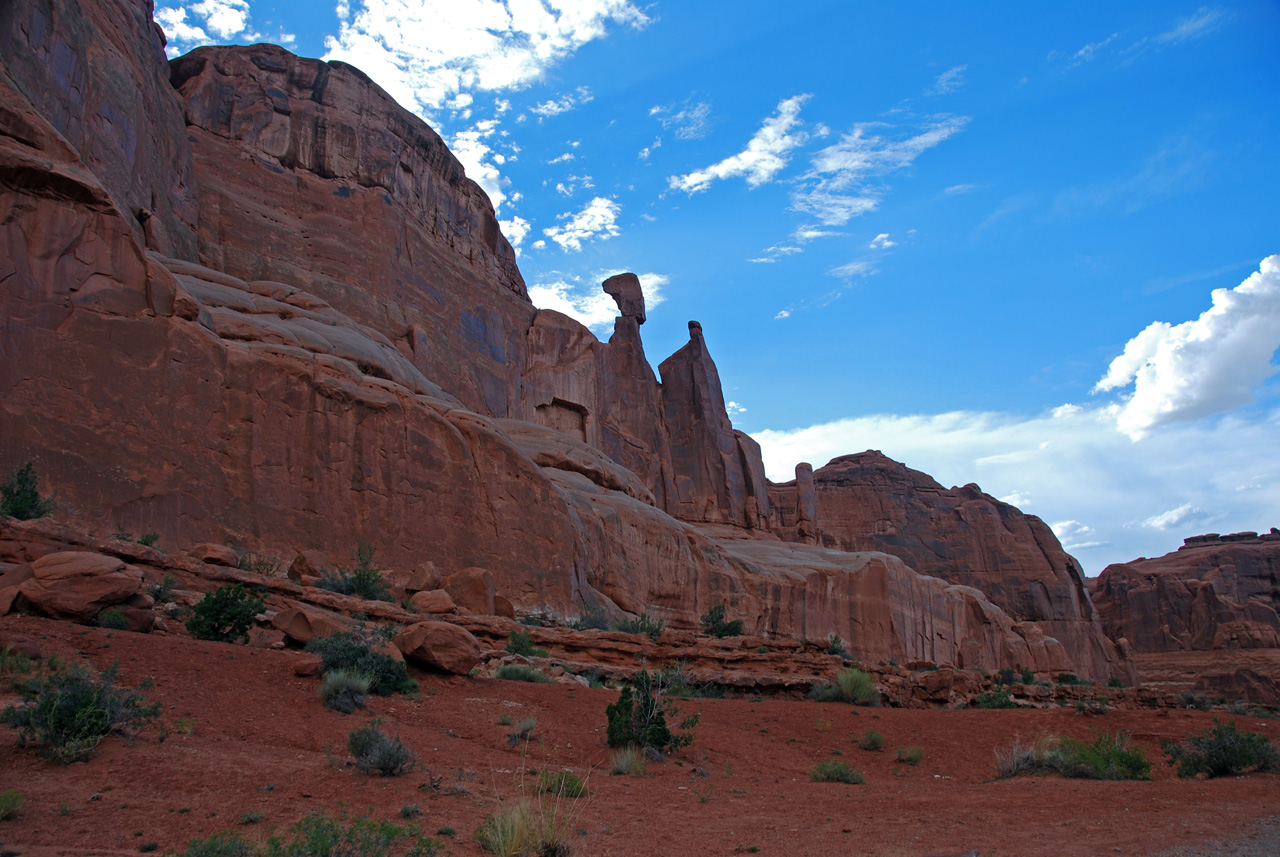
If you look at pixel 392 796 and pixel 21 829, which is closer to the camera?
pixel 21 829

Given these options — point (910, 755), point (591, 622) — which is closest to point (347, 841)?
point (910, 755)

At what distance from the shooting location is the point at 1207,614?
72.5 m

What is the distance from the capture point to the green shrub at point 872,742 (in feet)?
50.1

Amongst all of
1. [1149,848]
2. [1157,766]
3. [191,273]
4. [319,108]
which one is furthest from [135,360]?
[319,108]

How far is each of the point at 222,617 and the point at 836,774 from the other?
9.76 m

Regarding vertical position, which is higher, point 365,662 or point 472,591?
point 472,591

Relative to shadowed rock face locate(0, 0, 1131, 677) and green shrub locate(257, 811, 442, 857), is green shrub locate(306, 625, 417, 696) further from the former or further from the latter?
shadowed rock face locate(0, 0, 1131, 677)

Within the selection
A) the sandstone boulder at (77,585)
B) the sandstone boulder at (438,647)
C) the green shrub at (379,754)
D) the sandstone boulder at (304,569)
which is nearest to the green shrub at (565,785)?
the green shrub at (379,754)

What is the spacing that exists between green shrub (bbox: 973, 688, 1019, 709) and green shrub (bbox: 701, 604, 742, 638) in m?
7.98

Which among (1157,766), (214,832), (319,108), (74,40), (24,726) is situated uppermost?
A: (319,108)

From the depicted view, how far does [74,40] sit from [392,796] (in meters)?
29.4

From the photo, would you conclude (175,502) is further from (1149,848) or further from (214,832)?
(1149,848)

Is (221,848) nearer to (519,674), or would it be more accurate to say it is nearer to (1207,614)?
(519,674)

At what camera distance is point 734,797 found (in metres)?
10.4
